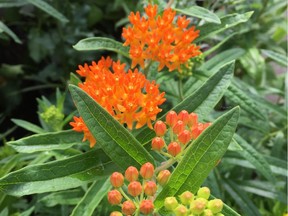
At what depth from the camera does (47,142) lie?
1.56 metres

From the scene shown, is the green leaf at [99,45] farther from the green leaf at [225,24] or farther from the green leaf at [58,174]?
the green leaf at [58,174]

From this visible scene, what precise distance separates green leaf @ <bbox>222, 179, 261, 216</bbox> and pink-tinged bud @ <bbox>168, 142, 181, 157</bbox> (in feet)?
2.88

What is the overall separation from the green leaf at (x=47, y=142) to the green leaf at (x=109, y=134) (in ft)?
0.98

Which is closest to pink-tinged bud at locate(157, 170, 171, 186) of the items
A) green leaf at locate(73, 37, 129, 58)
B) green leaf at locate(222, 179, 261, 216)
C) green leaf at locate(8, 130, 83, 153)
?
green leaf at locate(8, 130, 83, 153)

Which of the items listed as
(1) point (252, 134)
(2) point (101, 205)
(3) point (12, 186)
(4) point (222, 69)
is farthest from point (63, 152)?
(1) point (252, 134)

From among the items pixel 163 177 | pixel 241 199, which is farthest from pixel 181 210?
pixel 241 199

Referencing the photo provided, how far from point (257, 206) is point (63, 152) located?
39.0 inches

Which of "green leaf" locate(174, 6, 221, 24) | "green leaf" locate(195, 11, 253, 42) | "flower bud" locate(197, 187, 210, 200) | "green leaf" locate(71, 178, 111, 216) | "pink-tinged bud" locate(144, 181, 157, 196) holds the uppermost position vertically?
"green leaf" locate(174, 6, 221, 24)

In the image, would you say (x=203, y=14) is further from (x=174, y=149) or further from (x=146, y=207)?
(x=146, y=207)

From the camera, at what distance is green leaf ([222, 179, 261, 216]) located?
2.06m

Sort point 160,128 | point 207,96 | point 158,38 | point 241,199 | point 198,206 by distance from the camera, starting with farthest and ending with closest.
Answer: point 241,199 → point 158,38 → point 207,96 → point 160,128 → point 198,206

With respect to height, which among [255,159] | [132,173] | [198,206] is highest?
[132,173]

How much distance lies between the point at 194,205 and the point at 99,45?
0.84 meters

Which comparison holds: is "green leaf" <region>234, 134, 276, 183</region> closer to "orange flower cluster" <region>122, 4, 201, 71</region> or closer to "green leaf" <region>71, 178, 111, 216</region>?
"orange flower cluster" <region>122, 4, 201, 71</region>
